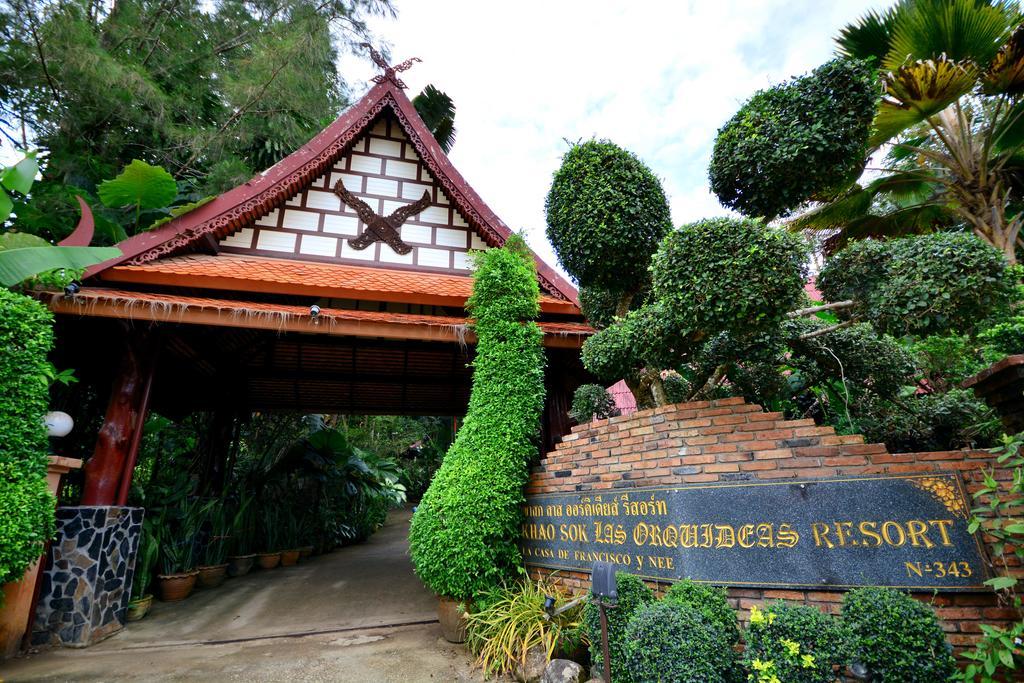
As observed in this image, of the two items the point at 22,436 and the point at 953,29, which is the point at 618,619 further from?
the point at 953,29

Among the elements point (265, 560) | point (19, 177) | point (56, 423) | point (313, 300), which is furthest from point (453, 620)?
point (19, 177)

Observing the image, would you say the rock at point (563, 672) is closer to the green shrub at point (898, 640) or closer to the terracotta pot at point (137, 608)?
the green shrub at point (898, 640)

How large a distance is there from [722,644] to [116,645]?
513cm

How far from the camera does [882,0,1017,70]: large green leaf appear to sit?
5.72 metres

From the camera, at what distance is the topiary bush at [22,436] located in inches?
147

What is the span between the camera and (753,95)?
4.46 meters

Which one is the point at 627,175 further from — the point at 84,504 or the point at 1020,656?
the point at 84,504

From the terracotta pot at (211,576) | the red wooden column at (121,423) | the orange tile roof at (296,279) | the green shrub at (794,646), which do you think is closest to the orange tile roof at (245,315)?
the orange tile roof at (296,279)

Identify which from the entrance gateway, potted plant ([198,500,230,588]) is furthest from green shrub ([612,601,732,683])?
potted plant ([198,500,230,588])

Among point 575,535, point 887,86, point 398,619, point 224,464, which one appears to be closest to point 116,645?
point 398,619

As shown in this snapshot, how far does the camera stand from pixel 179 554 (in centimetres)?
619

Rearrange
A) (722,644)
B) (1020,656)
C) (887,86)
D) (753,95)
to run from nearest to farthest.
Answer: (1020,656) < (722,644) < (753,95) < (887,86)

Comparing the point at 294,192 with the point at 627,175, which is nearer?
the point at 627,175

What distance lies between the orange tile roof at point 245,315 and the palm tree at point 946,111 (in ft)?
17.1
